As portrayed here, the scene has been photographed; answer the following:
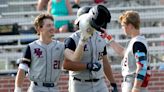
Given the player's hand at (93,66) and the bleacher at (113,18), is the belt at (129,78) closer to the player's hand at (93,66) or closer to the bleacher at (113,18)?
the player's hand at (93,66)

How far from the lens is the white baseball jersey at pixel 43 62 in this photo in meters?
7.21

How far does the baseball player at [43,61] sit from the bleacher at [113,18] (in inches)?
148

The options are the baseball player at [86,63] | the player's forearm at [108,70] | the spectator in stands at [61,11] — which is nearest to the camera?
the baseball player at [86,63]

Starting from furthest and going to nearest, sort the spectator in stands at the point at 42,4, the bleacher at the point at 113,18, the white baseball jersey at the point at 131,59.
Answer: the spectator in stands at the point at 42,4 → the bleacher at the point at 113,18 → the white baseball jersey at the point at 131,59

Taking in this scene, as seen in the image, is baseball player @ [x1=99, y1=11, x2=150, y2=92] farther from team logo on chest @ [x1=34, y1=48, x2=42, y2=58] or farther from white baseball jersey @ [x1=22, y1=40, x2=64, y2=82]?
team logo on chest @ [x1=34, y1=48, x2=42, y2=58]

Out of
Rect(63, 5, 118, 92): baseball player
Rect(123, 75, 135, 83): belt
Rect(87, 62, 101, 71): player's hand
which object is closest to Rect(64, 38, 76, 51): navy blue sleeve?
Rect(63, 5, 118, 92): baseball player

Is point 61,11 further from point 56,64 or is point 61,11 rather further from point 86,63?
point 56,64

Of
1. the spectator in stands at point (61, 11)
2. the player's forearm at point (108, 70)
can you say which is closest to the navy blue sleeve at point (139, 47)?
the player's forearm at point (108, 70)

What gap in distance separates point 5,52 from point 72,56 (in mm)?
4843

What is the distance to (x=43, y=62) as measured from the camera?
7238 millimetres

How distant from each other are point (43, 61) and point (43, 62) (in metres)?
0.01

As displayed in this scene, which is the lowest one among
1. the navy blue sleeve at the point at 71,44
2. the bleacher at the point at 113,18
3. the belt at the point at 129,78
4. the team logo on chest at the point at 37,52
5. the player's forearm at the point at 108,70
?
the belt at the point at 129,78

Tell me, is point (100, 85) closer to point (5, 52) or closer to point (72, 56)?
point (72, 56)

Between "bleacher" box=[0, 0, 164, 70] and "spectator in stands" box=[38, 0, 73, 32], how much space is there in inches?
10.7
